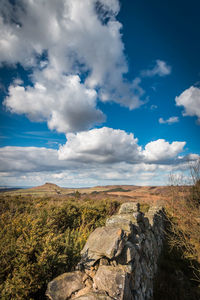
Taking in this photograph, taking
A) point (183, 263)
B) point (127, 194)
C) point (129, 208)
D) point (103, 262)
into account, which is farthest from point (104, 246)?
point (127, 194)

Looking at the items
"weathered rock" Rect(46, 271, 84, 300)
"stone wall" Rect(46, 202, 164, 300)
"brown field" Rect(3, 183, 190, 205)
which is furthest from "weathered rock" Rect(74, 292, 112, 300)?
"brown field" Rect(3, 183, 190, 205)

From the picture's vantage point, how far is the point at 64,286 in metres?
2.27

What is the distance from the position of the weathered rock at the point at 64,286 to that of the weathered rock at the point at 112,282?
0.31 meters

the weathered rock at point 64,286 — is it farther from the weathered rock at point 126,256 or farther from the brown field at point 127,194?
the brown field at point 127,194

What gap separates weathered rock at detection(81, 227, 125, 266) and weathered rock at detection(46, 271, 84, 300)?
0.30 m

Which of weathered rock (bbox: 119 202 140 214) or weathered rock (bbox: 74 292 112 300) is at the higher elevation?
weathered rock (bbox: 119 202 140 214)

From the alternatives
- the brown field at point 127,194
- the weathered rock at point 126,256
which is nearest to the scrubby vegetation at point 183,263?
the brown field at point 127,194

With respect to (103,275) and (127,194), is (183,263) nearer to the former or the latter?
(103,275)

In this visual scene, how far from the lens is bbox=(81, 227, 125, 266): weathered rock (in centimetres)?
265

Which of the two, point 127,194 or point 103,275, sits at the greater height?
point 103,275

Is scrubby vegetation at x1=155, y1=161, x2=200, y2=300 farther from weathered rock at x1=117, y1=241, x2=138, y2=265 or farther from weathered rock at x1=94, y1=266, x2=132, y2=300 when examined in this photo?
weathered rock at x1=94, y1=266, x2=132, y2=300

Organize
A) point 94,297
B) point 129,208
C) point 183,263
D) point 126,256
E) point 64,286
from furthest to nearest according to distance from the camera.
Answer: point 183,263 → point 129,208 → point 126,256 → point 64,286 → point 94,297

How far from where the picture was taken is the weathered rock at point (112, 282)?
224 centimetres

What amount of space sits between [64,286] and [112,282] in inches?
30.4
